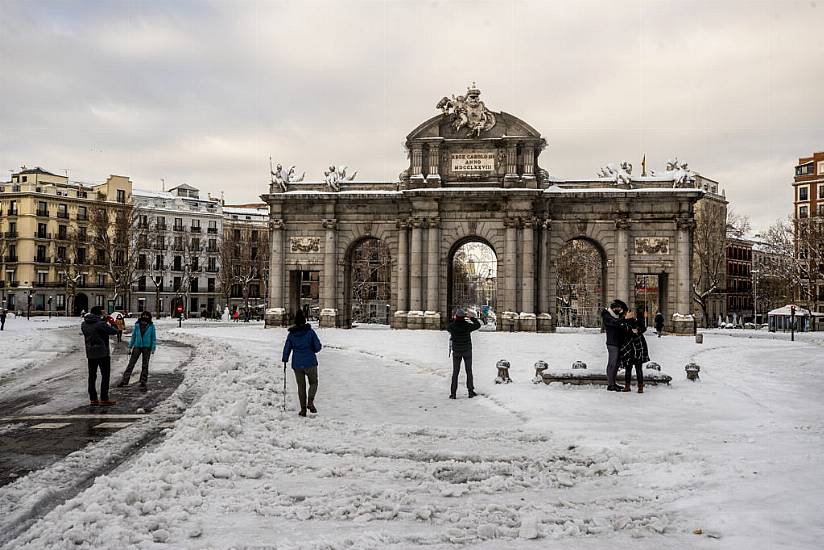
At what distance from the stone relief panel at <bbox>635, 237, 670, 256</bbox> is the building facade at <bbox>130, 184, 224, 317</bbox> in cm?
5699

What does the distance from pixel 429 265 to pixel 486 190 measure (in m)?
5.56

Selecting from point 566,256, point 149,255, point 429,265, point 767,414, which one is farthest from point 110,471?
point 149,255

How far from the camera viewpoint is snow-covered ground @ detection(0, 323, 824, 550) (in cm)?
632

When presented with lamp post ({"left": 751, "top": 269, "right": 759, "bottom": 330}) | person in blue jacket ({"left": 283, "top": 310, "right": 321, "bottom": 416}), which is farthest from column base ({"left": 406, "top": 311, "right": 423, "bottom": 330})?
lamp post ({"left": 751, "top": 269, "right": 759, "bottom": 330})

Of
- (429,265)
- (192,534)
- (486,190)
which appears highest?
(486,190)

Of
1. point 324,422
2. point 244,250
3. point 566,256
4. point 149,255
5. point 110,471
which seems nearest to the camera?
point 110,471

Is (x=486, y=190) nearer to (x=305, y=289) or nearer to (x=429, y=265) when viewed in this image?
(x=429, y=265)

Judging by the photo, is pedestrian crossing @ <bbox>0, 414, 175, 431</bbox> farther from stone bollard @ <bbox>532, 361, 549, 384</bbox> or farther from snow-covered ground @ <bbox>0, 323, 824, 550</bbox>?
stone bollard @ <bbox>532, 361, 549, 384</bbox>

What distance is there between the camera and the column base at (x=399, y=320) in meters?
41.8

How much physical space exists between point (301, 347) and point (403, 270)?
3015cm

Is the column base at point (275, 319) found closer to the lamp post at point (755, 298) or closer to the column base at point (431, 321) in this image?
the column base at point (431, 321)

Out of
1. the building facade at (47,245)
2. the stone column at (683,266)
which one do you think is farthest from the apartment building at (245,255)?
the stone column at (683,266)

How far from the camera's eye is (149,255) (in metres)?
85.3

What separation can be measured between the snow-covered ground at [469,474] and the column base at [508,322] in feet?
83.1
